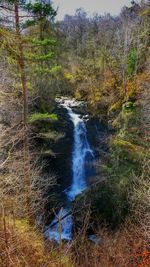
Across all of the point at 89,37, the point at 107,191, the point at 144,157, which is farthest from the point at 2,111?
the point at 89,37

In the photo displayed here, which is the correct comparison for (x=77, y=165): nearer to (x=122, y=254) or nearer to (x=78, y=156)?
(x=78, y=156)

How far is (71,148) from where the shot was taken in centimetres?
1992

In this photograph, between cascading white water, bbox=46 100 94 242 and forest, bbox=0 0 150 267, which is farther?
cascading white water, bbox=46 100 94 242

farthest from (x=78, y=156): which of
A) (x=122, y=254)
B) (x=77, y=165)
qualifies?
(x=122, y=254)

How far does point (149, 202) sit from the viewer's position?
394 inches

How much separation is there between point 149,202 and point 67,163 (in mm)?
9444

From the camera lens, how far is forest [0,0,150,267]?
763 centimetres

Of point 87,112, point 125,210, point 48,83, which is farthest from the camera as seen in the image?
point 87,112

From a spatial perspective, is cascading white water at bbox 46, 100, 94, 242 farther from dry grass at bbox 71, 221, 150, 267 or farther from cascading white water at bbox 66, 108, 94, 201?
dry grass at bbox 71, 221, 150, 267

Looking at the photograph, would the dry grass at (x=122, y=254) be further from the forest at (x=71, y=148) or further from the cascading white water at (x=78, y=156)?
the cascading white water at (x=78, y=156)

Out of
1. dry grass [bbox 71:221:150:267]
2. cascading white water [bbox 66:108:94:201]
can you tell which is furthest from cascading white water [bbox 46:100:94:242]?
dry grass [bbox 71:221:150:267]

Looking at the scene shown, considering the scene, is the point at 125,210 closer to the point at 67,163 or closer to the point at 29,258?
the point at 67,163

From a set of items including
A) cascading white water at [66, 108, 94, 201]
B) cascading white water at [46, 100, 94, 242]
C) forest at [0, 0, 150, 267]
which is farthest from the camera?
cascading white water at [66, 108, 94, 201]

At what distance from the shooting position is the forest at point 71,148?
7633 mm
